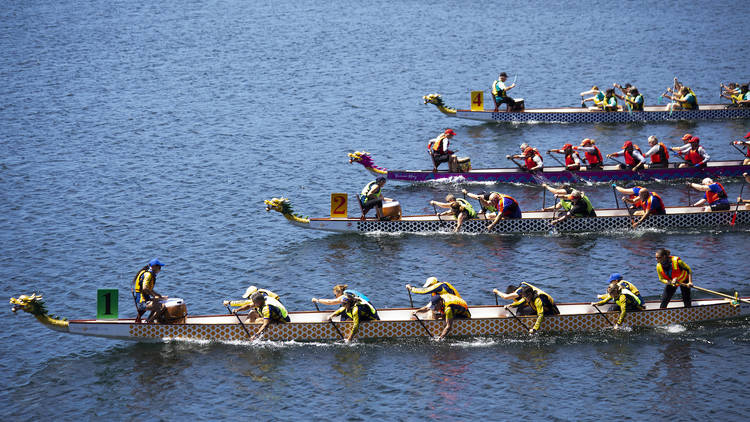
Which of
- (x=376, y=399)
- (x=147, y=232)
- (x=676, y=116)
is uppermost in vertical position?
(x=676, y=116)

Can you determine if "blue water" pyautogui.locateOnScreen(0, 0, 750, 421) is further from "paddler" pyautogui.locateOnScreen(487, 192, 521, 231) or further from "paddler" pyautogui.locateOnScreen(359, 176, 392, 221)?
"paddler" pyautogui.locateOnScreen(359, 176, 392, 221)

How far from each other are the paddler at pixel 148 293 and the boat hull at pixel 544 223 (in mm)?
11140

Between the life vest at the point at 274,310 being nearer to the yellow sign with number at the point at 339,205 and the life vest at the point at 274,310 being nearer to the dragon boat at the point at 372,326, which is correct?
the dragon boat at the point at 372,326

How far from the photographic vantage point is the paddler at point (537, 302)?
32.8 m

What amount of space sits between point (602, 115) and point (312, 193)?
22241 mm

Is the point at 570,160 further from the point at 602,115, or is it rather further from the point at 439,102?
the point at 602,115

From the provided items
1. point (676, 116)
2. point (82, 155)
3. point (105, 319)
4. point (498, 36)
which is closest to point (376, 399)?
point (105, 319)

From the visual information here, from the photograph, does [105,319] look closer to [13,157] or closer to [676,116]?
[13,157]

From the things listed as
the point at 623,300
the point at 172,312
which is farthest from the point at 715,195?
the point at 172,312

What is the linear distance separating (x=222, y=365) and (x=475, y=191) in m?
22.0

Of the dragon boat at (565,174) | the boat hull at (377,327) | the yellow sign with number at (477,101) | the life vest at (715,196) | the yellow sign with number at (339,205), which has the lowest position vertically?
the boat hull at (377,327)

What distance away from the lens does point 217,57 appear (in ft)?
268

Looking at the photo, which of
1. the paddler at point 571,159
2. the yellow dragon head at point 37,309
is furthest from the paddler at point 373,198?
the yellow dragon head at point 37,309

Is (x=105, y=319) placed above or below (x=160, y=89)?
below
